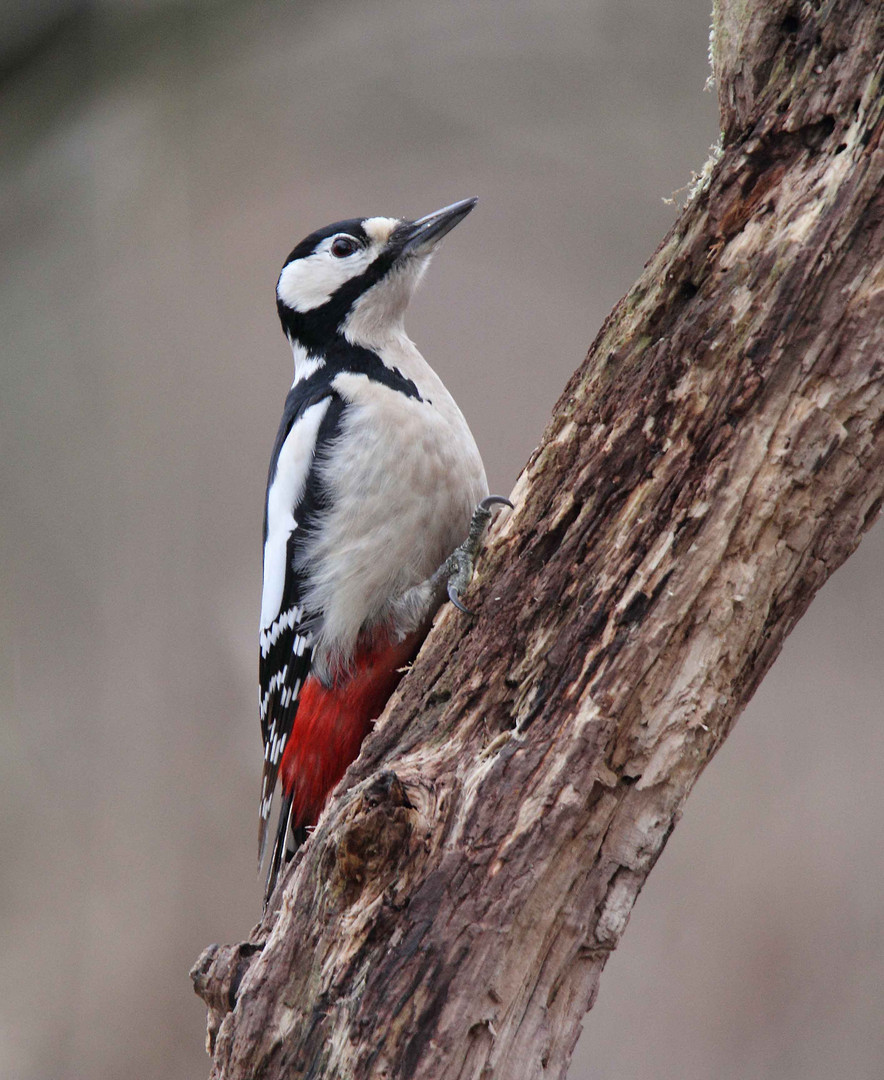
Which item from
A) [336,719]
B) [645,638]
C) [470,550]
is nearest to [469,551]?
[470,550]

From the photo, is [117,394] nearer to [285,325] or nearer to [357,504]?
[285,325]

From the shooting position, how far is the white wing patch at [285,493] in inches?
89.6

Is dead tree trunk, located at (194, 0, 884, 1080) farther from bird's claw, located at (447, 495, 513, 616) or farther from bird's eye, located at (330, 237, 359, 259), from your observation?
bird's eye, located at (330, 237, 359, 259)

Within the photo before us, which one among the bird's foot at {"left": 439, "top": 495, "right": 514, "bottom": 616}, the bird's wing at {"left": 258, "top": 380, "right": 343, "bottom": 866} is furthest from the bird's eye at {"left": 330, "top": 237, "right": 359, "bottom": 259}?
the bird's foot at {"left": 439, "top": 495, "right": 514, "bottom": 616}

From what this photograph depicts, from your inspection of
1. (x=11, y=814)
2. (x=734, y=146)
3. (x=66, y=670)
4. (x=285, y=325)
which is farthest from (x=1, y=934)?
(x=734, y=146)

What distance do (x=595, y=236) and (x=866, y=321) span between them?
9.73 ft

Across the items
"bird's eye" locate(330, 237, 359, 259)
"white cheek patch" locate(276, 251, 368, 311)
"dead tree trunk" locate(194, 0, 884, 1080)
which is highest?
"bird's eye" locate(330, 237, 359, 259)

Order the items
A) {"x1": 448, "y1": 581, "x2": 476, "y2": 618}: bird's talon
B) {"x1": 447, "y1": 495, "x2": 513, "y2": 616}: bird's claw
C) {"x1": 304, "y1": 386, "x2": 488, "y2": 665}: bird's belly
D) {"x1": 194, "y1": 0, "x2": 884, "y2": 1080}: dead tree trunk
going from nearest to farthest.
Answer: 1. {"x1": 194, "y1": 0, "x2": 884, "y2": 1080}: dead tree trunk
2. {"x1": 448, "y1": 581, "x2": 476, "y2": 618}: bird's talon
3. {"x1": 447, "y1": 495, "x2": 513, "y2": 616}: bird's claw
4. {"x1": 304, "y1": 386, "x2": 488, "y2": 665}: bird's belly

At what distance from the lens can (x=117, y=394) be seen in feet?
13.7

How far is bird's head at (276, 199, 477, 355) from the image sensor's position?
2.53m

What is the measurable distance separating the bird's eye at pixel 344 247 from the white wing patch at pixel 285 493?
0.50m

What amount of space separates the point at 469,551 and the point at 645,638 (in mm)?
635

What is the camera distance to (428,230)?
8.46ft

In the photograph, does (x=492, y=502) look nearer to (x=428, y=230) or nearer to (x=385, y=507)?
(x=385, y=507)
